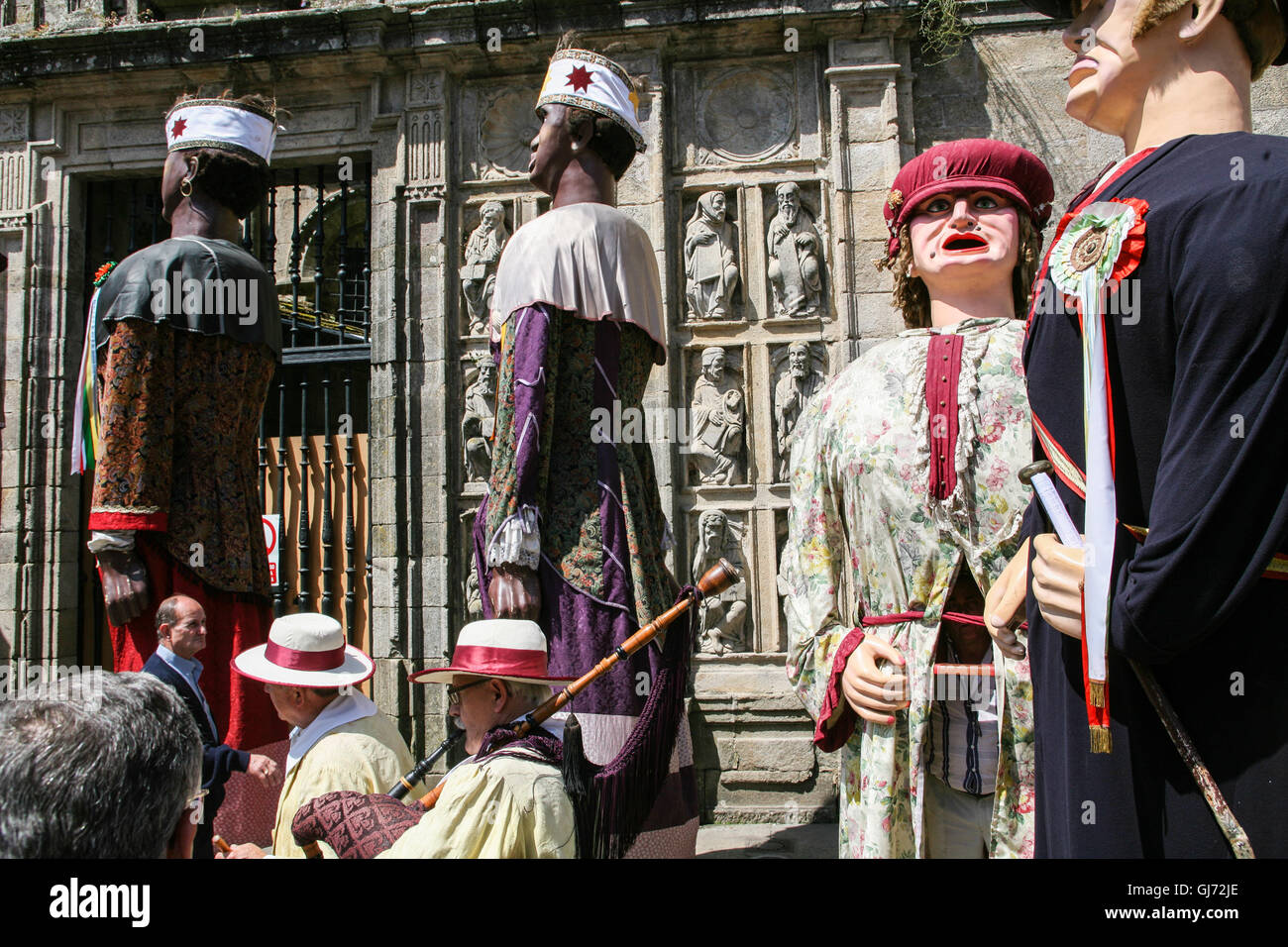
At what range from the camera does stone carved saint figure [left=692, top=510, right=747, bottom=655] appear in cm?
559

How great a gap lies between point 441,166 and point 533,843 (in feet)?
15.4

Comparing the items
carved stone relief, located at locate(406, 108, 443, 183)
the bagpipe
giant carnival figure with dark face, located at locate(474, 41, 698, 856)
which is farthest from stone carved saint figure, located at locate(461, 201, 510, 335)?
the bagpipe

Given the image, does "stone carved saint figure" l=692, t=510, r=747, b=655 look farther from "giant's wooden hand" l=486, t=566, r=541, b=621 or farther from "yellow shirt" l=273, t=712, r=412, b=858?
"yellow shirt" l=273, t=712, r=412, b=858

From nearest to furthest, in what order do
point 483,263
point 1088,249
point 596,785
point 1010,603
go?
point 1088,249 → point 1010,603 → point 596,785 → point 483,263

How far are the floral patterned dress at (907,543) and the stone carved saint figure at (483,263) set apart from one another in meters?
3.66

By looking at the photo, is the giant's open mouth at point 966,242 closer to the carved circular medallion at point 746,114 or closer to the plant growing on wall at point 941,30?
the carved circular medallion at point 746,114

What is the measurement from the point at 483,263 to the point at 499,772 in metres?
4.21

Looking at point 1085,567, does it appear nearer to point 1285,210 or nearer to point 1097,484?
point 1097,484

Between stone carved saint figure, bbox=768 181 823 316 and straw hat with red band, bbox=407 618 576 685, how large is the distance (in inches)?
142

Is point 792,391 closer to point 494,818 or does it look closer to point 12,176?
point 494,818

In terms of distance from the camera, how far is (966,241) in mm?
2746

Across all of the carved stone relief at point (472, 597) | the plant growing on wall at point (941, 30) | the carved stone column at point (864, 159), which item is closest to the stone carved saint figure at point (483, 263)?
the carved stone relief at point (472, 597)

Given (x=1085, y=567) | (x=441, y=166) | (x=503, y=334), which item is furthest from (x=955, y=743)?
(x=441, y=166)

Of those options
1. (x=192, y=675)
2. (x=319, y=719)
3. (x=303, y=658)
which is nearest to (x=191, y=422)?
(x=192, y=675)
